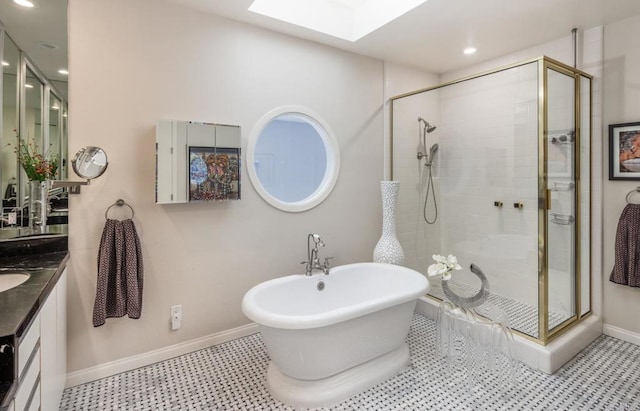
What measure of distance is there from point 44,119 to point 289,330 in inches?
76.3

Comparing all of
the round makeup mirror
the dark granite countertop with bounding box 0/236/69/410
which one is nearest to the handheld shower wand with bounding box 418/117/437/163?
the round makeup mirror

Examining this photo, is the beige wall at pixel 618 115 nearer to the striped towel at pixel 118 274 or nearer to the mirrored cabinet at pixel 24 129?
the striped towel at pixel 118 274

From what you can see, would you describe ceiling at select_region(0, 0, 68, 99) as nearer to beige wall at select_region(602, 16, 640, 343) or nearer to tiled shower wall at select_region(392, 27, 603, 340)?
tiled shower wall at select_region(392, 27, 603, 340)

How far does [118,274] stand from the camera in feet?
7.09

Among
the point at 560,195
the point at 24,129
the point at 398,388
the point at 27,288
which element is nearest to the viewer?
the point at 27,288

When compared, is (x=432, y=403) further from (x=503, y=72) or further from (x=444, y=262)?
(x=503, y=72)

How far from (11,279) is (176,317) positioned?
3.54 feet

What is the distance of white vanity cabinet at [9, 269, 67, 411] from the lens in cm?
114

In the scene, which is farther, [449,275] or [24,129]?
[449,275]

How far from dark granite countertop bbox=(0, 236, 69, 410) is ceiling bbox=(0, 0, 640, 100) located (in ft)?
3.30

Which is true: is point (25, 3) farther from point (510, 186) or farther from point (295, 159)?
point (510, 186)

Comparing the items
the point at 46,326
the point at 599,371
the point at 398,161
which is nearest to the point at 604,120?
the point at 398,161

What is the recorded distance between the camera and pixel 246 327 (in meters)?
2.82

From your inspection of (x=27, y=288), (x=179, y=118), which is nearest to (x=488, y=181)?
(x=179, y=118)
